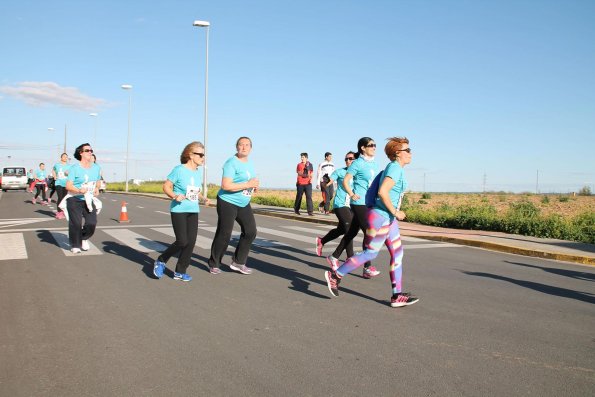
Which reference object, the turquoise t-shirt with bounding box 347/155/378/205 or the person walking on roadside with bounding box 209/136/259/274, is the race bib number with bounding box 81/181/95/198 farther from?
the turquoise t-shirt with bounding box 347/155/378/205

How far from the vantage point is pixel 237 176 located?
685cm

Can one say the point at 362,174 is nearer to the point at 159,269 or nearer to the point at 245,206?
the point at 245,206

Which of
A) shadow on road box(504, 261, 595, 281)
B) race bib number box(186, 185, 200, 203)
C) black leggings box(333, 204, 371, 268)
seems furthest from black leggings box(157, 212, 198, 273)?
shadow on road box(504, 261, 595, 281)

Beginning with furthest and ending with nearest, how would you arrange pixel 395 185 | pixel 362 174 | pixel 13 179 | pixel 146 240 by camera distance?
pixel 13 179
pixel 146 240
pixel 362 174
pixel 395 185

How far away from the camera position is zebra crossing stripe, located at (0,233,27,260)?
834 centimetres

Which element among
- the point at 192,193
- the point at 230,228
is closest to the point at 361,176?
the point at 230,228

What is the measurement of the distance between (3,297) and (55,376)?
2.68 m

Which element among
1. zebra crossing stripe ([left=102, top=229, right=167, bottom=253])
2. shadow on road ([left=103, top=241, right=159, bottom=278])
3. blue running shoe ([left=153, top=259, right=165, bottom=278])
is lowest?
shadow on road ([left=103, top=241, right=159, bottom=278])

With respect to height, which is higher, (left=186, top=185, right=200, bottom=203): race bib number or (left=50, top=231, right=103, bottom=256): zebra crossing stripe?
(left=186, top=185, right=200, bottom=203): race bib number

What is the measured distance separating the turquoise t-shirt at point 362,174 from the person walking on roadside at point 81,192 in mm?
4311

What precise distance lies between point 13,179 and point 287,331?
4485 centimetres

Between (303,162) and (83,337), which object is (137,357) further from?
(303,162)

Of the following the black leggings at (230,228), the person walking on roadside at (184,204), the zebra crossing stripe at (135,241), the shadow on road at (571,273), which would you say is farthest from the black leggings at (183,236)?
the shadow on road at (571,273)

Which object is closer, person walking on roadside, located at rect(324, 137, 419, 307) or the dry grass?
person walking on roadside, located at rect(324, 137, 419, 307)
